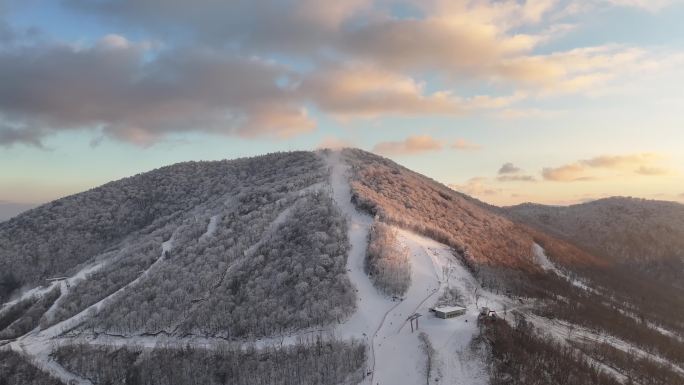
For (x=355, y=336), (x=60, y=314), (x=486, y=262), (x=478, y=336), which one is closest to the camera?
(x=478, y=336)

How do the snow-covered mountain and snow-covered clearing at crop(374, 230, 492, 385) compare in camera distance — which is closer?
snow-covered clearing at crop(374, 230, 492, 385)

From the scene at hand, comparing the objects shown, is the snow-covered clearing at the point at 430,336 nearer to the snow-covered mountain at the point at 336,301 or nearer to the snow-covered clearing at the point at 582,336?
the snow-covered mountain at the point at 336,301

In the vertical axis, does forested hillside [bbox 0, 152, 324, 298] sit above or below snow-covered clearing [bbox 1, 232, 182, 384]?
above

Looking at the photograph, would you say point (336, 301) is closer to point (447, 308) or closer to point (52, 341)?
point (447, 308)

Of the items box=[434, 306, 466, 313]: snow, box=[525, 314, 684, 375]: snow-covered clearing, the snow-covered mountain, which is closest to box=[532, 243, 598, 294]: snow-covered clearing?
the snow-covered mountain

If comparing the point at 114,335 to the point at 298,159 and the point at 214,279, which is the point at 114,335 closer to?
the point at 214,279

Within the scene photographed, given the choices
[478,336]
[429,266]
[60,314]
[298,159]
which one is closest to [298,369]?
[478,336]

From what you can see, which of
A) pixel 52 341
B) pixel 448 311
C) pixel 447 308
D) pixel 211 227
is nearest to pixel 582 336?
pixel 447 308

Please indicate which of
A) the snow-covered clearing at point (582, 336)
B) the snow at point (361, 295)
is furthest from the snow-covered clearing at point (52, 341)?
the snow-covered clearing at point (582, 336)

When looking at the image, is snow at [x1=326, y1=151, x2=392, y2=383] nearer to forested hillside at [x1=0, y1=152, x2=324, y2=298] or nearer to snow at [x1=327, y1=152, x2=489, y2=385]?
snow at [x1=327, y1=152, x2=489, y2=385]
